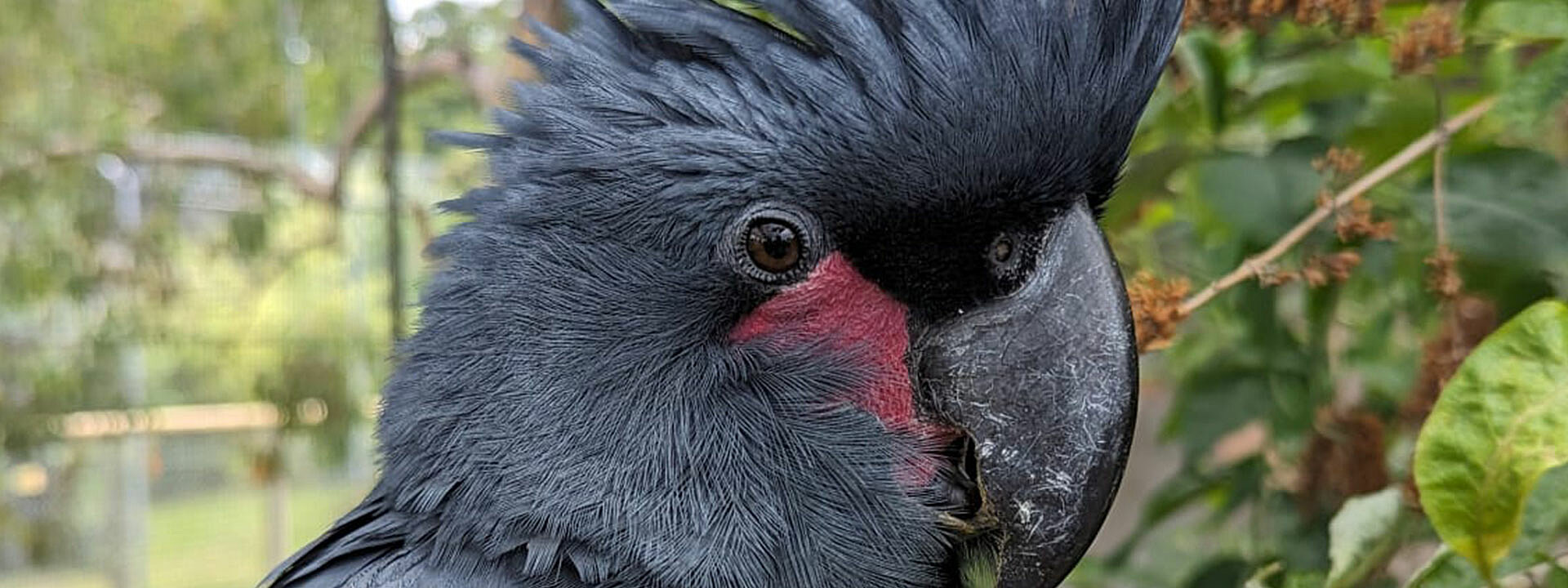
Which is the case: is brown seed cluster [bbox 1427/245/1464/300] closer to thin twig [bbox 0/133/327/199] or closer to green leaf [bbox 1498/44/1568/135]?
green leaf [bbox 1498/44/1568/135]

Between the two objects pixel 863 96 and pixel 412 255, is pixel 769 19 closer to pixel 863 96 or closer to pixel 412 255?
pixel 863 96

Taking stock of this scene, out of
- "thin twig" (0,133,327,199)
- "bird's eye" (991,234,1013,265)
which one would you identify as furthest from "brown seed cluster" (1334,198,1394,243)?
"thin twig" (0,133,327,199)

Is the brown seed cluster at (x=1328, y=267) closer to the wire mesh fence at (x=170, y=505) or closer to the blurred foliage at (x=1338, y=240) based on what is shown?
the blurred foliage at (x=1338, y=240)

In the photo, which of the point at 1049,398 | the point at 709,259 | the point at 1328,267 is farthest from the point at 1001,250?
the point at 1328,267

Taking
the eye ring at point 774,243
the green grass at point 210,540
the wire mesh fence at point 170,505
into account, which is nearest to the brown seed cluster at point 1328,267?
the eye ring at point 774,243

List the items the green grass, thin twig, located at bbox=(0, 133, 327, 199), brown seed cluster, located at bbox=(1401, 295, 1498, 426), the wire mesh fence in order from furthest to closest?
the green grass
the wire mesh fence
thin twig, located at bbox=(0, 133, 327, 199)
brown seed cluster, located at bbox=(1401, 295, 1498, 426)
